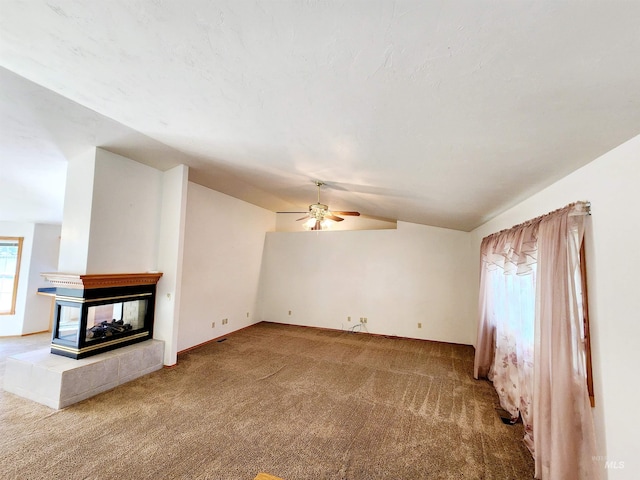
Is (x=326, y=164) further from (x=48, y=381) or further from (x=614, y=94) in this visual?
(x=48, y=381)

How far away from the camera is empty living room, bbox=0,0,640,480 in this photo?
3.70ft

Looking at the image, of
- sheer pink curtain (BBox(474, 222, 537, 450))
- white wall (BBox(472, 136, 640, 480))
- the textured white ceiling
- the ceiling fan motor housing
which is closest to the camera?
the textured white ceiling

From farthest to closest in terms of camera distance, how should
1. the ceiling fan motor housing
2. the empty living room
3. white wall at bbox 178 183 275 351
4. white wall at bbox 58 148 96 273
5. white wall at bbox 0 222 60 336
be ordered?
white wall at bbox 0 222 60 336
white wall at bbox 178 183 275 351
the ceiling fan motor housing
white wall at bbox 58 148 96 273
the empty living room

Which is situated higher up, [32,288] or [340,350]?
[32,288]

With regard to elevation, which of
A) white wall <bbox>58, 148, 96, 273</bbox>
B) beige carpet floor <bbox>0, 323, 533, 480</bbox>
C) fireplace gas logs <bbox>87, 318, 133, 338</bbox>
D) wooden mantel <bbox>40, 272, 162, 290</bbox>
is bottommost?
beige carpet floor <bbox>0, 323, 533, 480</bbox>

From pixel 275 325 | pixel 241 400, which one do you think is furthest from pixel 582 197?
pixel 275 325

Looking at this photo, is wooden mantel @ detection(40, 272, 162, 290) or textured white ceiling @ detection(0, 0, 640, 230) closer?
textured white ceiling @ detection(0, 0, 640, 230)

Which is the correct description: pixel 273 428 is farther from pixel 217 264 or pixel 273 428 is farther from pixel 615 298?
pixel 217 264

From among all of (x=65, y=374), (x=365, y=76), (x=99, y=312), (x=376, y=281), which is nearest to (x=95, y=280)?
(x=99, y=312)

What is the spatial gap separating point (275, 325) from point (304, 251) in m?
2.03

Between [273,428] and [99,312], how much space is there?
2.87 metres

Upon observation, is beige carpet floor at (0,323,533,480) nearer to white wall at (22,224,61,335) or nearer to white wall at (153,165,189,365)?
white wall at (153,165,189,365)

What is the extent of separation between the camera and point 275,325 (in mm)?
6609

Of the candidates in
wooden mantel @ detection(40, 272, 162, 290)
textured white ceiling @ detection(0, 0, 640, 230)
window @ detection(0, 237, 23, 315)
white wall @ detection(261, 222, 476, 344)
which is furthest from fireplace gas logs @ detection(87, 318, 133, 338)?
window @ detection(0, 237, 23, 315)
